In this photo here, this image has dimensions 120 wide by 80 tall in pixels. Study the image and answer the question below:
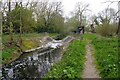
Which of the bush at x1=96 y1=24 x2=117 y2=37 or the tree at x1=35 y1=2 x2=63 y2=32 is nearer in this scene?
the bush at x1=96 y1=24 x2=117 y2=37

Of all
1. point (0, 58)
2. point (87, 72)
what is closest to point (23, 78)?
point (87, 72)

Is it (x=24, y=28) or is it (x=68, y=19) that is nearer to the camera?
(x=24, y=28)

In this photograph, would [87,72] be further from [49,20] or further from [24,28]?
[49,20]

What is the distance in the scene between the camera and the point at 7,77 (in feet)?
40.7

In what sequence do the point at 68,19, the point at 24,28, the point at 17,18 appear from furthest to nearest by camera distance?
1. the point at 68,19
2. the point at 24,28
3. the point at 17,18

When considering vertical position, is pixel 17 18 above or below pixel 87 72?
above

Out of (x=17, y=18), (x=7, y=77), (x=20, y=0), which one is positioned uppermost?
(x=20, y=0)

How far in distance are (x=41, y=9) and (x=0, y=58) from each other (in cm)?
4813

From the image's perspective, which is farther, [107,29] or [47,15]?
[47,15]

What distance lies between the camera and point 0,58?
58.4ft

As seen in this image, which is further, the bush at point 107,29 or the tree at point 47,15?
the tree at point 47,15

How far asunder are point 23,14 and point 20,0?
1.84 m

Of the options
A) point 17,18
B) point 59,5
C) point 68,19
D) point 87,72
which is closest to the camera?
point 87,72

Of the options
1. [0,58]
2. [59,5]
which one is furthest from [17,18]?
[59,5]
